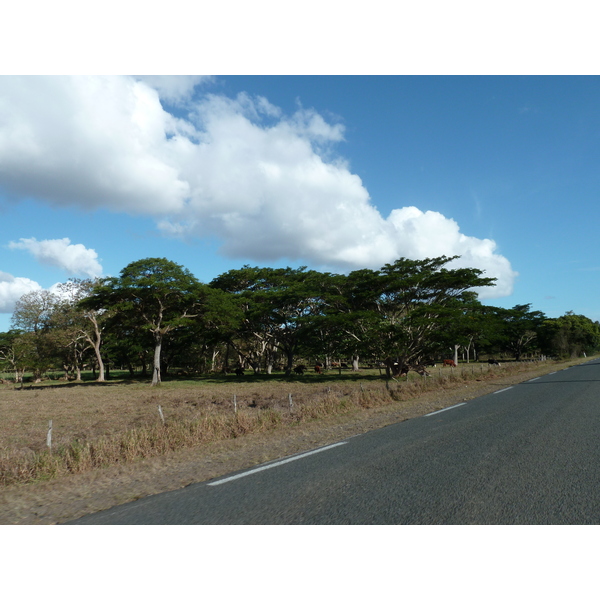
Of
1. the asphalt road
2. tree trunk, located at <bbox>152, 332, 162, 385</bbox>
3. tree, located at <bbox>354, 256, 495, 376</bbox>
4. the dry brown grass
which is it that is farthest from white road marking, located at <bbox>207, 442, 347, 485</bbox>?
tree trunk, located at <bbox>152, 332, 162, 385</bbox>

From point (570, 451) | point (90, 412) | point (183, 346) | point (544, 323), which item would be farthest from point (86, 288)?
point (544, 323)

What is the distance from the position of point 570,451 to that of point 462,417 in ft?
14.0

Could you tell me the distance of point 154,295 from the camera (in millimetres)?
38219

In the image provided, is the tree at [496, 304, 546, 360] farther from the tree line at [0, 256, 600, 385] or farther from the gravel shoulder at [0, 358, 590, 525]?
the gravel shoulder at [0, 358, 590, 525]

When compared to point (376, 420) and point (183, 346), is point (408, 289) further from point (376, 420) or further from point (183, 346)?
point (183, 346)

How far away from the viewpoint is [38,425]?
1659 cm

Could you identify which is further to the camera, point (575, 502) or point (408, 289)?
point (408, 289)

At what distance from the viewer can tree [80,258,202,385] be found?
3772 centimetres

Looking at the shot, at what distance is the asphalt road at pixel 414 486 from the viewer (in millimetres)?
4516

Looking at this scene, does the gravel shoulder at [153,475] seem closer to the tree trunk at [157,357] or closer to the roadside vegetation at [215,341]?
the roadside vegetation at [215,341]

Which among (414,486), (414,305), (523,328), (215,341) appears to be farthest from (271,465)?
(523,328)

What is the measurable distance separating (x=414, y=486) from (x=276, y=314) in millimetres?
39438

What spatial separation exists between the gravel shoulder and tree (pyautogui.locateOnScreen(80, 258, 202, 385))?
95.9ft

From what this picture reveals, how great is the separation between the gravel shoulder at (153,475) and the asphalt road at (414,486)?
0.53m
